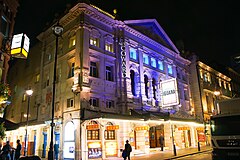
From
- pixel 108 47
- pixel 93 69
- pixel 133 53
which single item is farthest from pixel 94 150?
pixel 133 53

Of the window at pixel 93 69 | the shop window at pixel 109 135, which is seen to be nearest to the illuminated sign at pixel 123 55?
the window at pixel 93 69

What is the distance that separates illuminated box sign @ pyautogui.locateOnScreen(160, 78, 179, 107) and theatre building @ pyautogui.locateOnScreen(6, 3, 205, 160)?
12 cm

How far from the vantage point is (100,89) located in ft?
70.2

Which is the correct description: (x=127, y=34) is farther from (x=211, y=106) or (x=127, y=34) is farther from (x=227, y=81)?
(x=227, y=81)

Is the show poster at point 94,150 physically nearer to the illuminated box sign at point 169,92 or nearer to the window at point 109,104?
the window at point 109,104

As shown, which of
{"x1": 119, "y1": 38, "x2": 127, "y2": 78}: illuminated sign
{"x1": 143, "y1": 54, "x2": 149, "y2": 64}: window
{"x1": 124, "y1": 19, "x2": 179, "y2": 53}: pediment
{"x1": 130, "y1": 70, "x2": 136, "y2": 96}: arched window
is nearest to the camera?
{"x1": 119, "y1": 38, "x2": 127, "y2": 78}: illuminated sign

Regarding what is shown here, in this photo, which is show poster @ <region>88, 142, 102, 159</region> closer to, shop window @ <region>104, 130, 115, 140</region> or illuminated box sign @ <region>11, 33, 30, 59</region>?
shop window @ <region>104, 130, 115, 140</region>

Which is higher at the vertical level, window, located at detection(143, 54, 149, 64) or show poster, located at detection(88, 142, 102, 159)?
window, located at detection(143, 54, 149, 64)

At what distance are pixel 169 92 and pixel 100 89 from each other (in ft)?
30.6

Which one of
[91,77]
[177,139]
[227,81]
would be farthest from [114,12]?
[227,81]

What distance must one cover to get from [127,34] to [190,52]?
17390 millimetres

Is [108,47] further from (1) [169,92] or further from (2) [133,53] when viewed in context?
(1) [169,92]

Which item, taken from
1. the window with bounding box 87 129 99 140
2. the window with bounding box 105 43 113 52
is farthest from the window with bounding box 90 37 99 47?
the window with bounding box 87 129 99 140

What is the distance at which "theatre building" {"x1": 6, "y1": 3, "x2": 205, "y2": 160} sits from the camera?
19.8 meters
